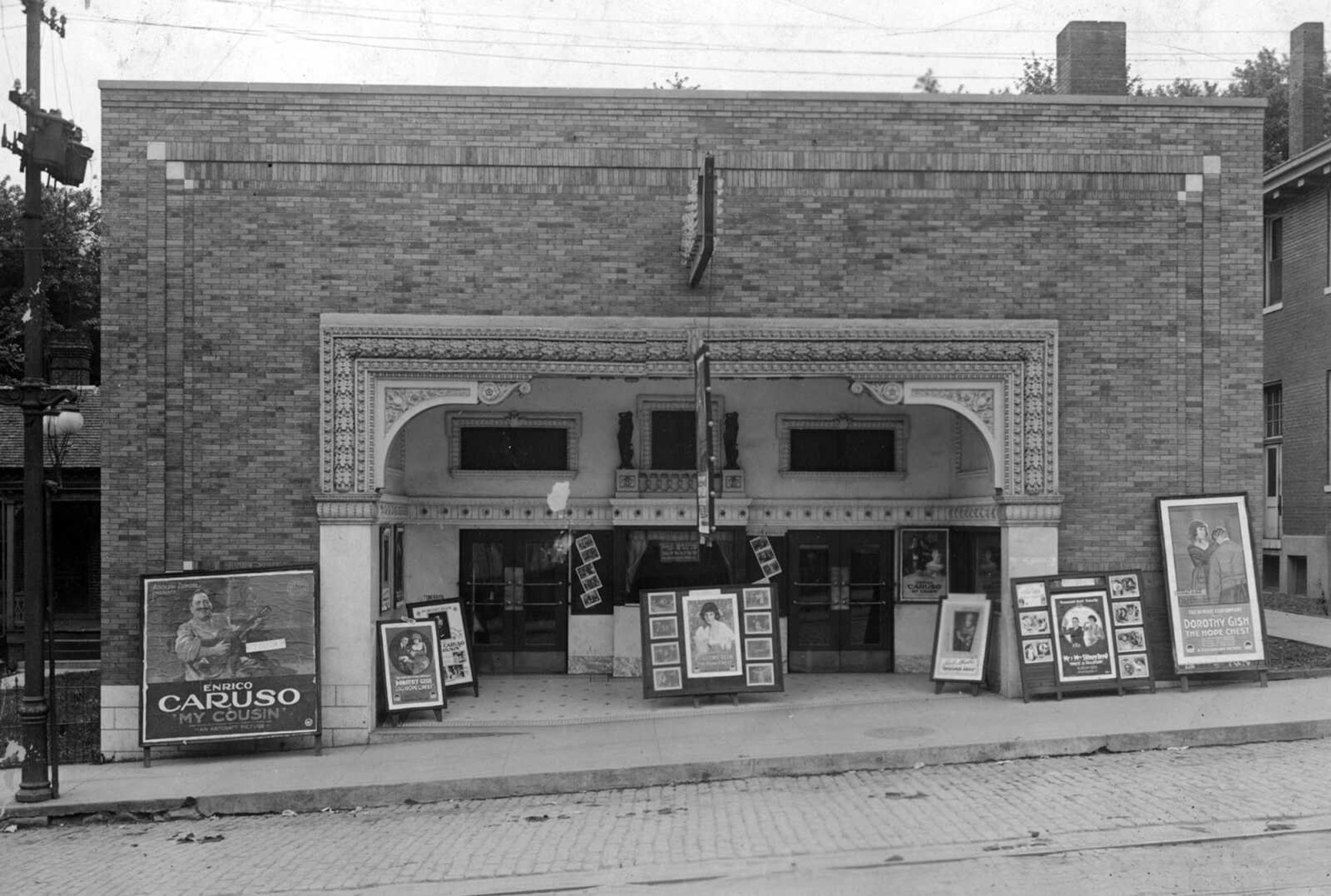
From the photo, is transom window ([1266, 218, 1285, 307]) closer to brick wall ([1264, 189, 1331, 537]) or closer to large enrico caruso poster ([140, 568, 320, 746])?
brick wall ([1264, 189, 1331, 537])

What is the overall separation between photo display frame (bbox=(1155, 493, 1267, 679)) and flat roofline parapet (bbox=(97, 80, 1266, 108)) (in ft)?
15.2

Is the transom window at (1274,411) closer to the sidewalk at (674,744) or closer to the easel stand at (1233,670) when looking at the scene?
the sidewalk at (674,744)

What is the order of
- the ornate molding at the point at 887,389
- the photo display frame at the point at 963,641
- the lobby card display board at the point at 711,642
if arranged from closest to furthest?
the ornate molding at the point at 887,389, the lobby card display board at the point at 711,642, the photo display frame at the point at 963,641

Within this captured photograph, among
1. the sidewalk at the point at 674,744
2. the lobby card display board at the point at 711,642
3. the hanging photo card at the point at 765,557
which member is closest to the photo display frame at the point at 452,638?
the sidewalk at the point at 674,744

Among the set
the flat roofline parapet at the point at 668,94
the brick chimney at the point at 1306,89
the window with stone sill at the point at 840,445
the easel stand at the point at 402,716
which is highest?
the brick chimney at the point at 1306,89

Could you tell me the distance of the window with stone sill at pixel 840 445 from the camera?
1582 cm

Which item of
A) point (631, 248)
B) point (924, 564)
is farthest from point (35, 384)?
point (924, 564)

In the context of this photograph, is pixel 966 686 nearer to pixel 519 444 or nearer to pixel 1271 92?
→ pixel 519 444

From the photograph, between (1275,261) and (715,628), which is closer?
(715,628)

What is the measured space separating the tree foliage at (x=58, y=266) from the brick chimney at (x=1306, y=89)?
2500 centimetres

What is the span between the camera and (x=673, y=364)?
42.6ft

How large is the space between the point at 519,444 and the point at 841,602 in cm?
502

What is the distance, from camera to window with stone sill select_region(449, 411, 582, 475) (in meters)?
15.9

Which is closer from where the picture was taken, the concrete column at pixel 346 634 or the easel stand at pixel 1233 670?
the concrete column at pixel 346 634
